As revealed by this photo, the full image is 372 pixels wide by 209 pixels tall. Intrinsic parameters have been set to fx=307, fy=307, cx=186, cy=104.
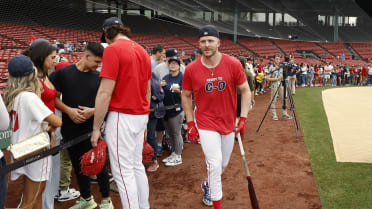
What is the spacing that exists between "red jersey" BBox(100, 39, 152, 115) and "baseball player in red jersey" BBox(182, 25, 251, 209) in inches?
28.2

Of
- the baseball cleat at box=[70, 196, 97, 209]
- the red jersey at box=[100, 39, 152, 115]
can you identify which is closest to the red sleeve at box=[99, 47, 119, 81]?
the red jersey at box=[100, 39, 152, 115]

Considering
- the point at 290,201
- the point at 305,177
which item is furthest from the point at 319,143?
the point at 290,201

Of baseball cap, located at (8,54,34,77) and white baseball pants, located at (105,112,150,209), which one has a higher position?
baseball cap, located at (8,54,34,77)

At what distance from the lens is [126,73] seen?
2715 mm

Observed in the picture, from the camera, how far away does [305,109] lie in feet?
37.7

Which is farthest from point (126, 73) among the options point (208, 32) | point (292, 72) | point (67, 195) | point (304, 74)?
point (304, 74)

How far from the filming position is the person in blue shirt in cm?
532

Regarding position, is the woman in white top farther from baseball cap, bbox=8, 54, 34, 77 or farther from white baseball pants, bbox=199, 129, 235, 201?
white baseball pants, bbox=199, 129, 235, 201

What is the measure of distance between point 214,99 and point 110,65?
1238mm

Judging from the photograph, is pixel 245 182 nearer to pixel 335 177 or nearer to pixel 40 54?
pixel 335 177

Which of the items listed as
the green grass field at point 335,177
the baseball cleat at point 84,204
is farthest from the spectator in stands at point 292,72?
the baseball cleat at point 84,204

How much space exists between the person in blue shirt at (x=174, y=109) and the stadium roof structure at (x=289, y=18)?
20.3m

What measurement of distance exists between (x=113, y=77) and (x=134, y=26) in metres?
32.6

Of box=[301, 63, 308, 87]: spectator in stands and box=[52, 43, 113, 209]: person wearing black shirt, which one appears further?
box=[301, 63, 308, 87]: spectator in stands
